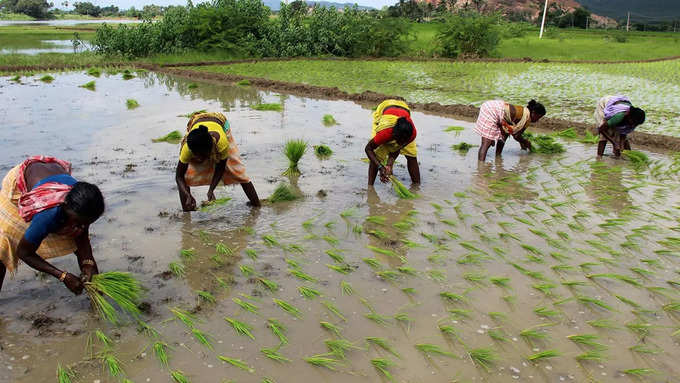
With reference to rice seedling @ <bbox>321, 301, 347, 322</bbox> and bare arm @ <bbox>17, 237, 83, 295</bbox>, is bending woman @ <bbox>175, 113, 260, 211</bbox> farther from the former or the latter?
rice seedling @ <bbox>321, 301, 347, 322</bbox>

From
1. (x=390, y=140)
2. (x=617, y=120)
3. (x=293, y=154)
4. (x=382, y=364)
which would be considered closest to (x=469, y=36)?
(x=617, y=120)

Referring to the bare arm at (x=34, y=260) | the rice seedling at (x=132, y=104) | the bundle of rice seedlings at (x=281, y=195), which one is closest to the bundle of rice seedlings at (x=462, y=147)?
the bundle of rice seedlings at (x=281, y=195)

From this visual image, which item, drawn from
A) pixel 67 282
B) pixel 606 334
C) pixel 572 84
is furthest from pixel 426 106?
pixel 67 282

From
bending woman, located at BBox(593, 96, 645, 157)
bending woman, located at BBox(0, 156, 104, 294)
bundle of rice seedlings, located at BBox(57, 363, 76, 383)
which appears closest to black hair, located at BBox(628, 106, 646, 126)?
bending woman, located at BBox(593, 96, 645, 157)

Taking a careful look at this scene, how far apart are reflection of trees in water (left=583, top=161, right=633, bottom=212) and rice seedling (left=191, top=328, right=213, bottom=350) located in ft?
12.9

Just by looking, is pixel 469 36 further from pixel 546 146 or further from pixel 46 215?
pixel 46 215

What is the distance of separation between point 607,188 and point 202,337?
183 inches

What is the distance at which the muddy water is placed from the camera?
8.50ft

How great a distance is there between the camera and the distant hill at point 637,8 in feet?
241

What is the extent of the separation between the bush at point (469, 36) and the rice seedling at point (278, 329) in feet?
68.1

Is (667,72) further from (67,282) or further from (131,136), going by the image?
(67,282)

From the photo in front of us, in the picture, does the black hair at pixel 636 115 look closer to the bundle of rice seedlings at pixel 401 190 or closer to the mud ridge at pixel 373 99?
the mud ridge at pixel 373 99

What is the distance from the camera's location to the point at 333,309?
119 inches

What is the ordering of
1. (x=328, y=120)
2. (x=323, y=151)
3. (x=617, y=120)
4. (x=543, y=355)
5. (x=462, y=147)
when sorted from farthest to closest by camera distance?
(x=328, y=120) → (x=462, y=147) → (x=323, y=151) → (x=617, y=120) → (x=543, y=355)
